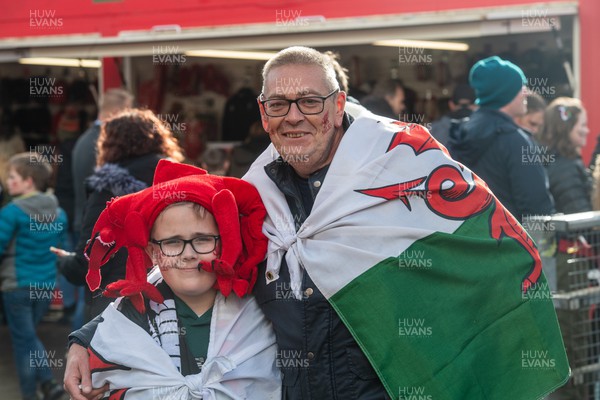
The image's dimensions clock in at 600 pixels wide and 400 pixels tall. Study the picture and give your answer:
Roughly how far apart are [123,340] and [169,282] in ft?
0.82

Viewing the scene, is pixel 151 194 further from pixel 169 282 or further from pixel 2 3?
pixel 2 3

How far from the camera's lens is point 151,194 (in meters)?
3.40

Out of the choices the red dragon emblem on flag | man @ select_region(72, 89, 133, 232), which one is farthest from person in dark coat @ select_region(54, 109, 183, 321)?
the red dragon emblem on flag

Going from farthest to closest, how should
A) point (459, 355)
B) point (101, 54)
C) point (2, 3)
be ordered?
1. point (2, 3)
2. point (101, 54)
3. point (459, 355)

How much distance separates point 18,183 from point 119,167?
2614mm

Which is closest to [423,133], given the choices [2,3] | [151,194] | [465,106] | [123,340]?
[151,194]

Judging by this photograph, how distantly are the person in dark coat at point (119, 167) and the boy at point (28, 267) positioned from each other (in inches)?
78.0

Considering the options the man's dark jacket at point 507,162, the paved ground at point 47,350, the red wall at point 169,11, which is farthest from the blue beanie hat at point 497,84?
the paved ground at point 47,350

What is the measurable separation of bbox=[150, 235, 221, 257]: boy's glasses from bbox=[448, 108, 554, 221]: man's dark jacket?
2.78 meters

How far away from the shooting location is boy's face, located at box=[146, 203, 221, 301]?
3316 mm


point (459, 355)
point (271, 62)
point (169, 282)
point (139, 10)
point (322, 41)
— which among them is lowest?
point (459, 355)

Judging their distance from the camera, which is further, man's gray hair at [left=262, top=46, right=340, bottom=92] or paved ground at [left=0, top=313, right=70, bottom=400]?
paved ground at [left=0, top=313, right=70, bottom=400]

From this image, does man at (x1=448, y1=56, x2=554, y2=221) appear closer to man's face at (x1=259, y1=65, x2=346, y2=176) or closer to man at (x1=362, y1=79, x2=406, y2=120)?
man at (x1=362, y1=79, x2=406, y2=120)

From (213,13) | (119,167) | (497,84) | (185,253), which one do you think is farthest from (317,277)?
(213,13)
